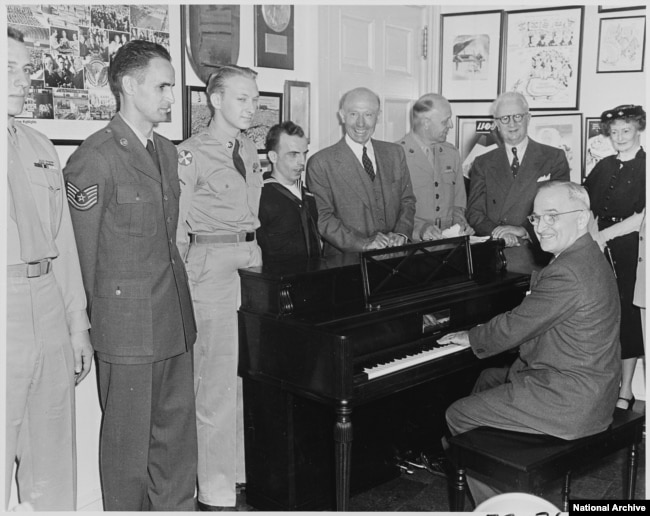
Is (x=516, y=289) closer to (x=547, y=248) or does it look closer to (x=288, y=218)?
(x=547, y=248)

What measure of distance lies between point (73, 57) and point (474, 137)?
133 inches

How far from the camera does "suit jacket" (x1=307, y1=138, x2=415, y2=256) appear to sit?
400cm

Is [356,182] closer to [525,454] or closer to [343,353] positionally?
[343,353]

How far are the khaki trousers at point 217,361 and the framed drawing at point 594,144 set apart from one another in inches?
116

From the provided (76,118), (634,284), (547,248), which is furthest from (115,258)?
(634,284)

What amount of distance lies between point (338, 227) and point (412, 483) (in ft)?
4.50

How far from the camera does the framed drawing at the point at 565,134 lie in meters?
5.44

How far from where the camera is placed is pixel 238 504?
3.66 metres

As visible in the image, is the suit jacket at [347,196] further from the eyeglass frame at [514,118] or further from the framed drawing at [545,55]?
the framed drawing at [545,55]

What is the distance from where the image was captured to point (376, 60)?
520cm

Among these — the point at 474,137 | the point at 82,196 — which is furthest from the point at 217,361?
the point at 474,137

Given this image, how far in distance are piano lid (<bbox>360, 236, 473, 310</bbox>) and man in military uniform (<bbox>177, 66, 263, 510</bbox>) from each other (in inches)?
21.7

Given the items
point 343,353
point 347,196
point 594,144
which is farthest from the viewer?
point 594,144

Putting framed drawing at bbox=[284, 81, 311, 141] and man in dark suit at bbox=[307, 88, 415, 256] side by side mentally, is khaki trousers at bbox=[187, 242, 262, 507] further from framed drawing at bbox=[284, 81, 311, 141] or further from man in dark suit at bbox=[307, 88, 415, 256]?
framed drawing at bbox=[284, 81, 311, 141]
